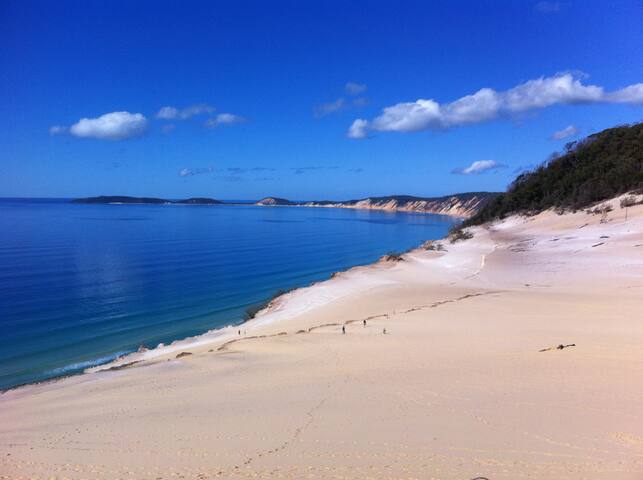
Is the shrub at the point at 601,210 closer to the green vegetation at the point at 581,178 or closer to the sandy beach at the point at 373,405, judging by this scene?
the green vegetation at the point at 581,178

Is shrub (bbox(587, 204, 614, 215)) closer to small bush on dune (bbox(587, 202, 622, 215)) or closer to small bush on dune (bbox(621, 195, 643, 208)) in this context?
small bush on dune (bbox(587, 202, 622, 215))

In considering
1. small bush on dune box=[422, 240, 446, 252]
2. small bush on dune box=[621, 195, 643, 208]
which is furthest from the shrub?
small bush on dune box=[422, 240, 446, 252]

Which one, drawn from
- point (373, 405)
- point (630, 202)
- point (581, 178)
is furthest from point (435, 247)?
point (373, 405)

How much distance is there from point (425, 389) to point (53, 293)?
827 inches

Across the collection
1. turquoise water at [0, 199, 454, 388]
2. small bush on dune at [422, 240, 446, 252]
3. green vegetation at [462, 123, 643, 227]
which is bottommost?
turquoise water at [0, 199, 454, 388]

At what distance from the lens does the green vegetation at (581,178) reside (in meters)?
31.0

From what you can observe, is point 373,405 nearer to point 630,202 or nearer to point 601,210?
point 630,202

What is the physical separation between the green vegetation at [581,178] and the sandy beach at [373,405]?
821 inches

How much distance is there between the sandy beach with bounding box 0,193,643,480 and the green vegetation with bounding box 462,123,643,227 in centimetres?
2084

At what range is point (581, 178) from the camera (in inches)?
1396

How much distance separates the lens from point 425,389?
702cm

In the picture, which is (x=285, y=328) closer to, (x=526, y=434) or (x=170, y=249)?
(x=526, y=434)

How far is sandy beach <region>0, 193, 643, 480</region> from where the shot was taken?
4.82 meters

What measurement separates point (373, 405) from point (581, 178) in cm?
3634
